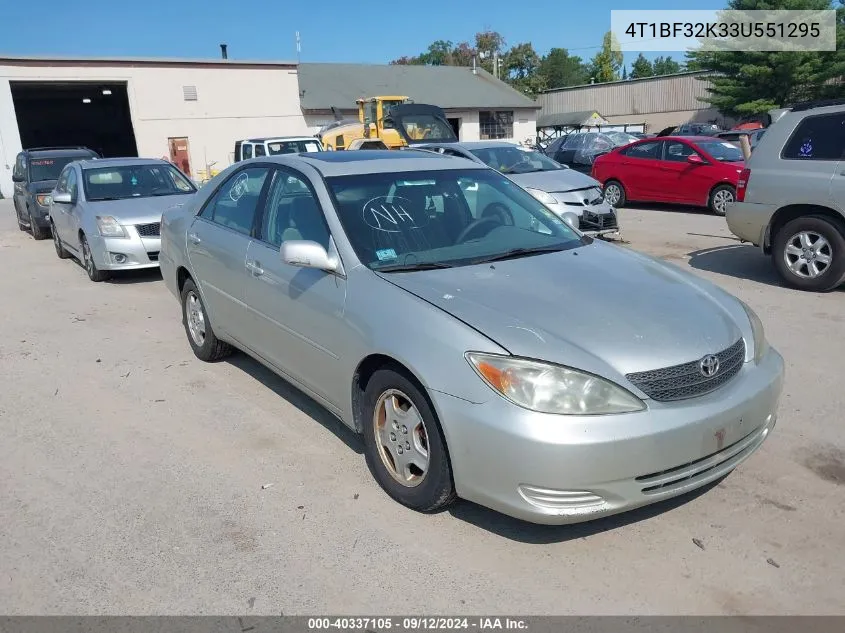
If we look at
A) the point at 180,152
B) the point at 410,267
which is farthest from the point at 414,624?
the point at 180,152

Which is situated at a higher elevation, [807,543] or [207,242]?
[207,242]

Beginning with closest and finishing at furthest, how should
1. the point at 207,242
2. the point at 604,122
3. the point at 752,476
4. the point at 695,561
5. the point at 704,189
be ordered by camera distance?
the point at 695,561 < the point at 752,476 < the point at 207,242 < the point at 704,189 < the point at 604,122

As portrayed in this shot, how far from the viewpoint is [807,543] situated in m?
Result: 3.16

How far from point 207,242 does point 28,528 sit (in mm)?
2362

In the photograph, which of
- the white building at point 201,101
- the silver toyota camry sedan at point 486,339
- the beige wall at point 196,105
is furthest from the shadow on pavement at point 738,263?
the beige wall at point 196,105

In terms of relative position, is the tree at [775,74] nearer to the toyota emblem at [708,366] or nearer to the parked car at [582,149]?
the parked car at [582,149]

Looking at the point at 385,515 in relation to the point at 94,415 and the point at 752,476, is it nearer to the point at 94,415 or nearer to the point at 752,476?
the point at 752,476

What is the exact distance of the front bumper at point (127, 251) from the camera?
8.92 m

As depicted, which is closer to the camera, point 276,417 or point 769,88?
point 276,417

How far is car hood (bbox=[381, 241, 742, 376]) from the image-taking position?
3.03 meters

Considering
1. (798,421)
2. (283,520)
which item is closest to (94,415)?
(283,520)

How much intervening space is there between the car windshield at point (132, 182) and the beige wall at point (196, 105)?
2270 centimetres

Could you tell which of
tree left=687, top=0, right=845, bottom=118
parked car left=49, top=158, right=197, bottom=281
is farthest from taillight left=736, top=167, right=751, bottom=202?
tree left=687, top=0, right=845, bottom=118

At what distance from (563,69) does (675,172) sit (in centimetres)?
10896
